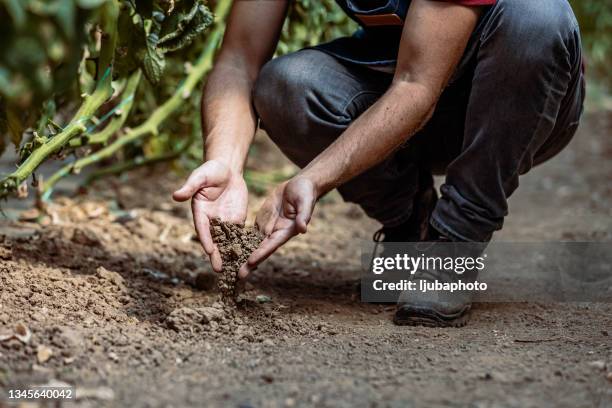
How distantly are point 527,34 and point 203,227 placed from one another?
78 cm

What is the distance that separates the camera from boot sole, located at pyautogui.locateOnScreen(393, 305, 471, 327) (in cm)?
176

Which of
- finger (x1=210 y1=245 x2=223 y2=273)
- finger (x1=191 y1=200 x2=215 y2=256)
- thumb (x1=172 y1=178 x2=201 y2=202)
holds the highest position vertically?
thumb (x1=172 y1=178 x2=201 y2=202)

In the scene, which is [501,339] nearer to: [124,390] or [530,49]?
[530,49]

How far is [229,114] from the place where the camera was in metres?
1.87

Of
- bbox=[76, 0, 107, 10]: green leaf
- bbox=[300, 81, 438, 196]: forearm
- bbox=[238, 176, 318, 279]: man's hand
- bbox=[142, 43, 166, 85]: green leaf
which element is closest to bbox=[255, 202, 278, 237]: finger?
bbox=[238, 176, 318, 279]: man's hand

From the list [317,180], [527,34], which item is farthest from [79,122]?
[527,34]

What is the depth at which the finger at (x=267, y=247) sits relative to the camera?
1.60 m

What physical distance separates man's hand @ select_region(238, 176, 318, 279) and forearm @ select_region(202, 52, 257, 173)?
0.53ft

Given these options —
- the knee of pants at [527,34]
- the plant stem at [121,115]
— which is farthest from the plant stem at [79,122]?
the knee of pants at [527,34]

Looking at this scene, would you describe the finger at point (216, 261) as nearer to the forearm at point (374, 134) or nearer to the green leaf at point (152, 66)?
the forearm at point (374, 134)

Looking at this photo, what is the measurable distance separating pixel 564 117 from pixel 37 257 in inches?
51.1

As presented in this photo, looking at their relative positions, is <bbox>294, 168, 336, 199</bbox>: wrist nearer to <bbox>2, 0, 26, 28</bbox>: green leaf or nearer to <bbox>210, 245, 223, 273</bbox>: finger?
<bbox>210, 245, 223, 273</bbox>: finger

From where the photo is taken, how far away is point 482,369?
138 centimetres

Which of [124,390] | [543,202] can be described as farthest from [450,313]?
[543,202]
